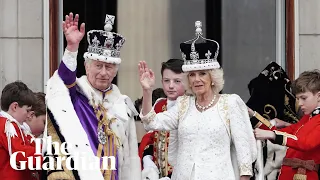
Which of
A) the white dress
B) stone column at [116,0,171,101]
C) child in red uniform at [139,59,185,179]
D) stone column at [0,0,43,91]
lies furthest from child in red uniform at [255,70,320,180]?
stone column at [0,0,43,91]

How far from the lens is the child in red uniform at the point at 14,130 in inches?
273

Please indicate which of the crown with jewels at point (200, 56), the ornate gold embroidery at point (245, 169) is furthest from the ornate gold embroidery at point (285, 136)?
the crown with jewels at point (200, 56)

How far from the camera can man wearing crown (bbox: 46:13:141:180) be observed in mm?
6492

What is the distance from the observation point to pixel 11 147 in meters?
6.92

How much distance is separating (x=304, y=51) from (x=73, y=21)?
3.04 m

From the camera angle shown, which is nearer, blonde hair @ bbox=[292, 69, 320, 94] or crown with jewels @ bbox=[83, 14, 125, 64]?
crown with jewels @ bbox=[83, 14, 125, 64]

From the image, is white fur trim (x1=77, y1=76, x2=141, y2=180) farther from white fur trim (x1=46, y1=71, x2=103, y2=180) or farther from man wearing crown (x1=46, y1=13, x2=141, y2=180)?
white fur trim (x1=46, y1=71, x2=103, y2=180)

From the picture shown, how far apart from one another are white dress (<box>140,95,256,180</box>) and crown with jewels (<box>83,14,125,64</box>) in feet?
1.66

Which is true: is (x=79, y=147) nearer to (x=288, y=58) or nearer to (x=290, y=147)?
(x=290, y=147)

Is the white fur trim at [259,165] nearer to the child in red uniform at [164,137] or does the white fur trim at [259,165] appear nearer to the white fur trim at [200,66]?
the white fur trim at [200,66]

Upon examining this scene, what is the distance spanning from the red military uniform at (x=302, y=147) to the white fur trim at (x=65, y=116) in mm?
1425

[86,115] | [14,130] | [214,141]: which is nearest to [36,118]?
[14,130]

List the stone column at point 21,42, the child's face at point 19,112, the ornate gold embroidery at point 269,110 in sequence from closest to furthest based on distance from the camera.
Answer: the child's face at point 19,112, the ornate gold embroidery at point 269,110, the stone column at point 21,42

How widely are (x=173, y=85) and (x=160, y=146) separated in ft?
1.64
